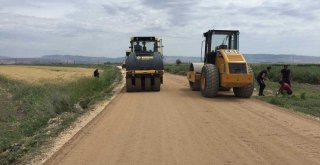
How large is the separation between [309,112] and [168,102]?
5.26 m

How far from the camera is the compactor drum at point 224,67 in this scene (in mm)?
17703

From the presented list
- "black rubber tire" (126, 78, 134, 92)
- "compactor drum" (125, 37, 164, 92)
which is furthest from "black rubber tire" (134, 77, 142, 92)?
"black rubber tire" (126, 78, 134, 92)

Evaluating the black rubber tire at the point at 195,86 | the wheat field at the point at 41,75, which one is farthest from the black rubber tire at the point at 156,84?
the wheat field at the point at 41,75

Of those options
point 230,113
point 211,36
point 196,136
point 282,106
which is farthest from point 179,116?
point 211,36

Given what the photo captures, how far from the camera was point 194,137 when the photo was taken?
32.9ft

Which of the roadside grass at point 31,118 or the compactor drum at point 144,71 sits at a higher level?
the compactor drum at point 144,71

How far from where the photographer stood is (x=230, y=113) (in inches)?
550

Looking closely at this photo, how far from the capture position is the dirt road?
8.15 m

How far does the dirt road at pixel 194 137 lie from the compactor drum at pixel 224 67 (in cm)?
238

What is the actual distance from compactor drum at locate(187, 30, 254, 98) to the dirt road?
93.5 inches

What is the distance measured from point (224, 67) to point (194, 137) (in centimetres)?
831

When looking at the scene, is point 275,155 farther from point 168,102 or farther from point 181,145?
point 168,102

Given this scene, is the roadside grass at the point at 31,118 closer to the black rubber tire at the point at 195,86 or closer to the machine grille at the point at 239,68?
the black rubber tire at the point at 195,86

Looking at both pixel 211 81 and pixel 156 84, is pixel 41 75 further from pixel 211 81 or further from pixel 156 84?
pixel 211 81
